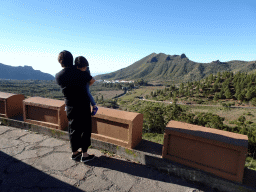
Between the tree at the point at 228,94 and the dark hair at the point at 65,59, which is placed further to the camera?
the tree at the point at 228,94

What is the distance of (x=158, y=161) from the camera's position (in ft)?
9.30

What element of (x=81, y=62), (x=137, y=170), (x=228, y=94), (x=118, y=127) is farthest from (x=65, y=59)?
(x=228, y=94)

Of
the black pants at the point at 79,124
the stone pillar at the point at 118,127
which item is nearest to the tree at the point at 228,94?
the stone pillar at the point at 118,127

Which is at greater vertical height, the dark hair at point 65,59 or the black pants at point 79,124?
the dark hair at point 65,59

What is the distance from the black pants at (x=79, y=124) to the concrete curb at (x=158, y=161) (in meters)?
0.62

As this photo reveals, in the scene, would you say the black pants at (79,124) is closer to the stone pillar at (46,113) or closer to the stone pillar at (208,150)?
the stone pillar at (46,113)

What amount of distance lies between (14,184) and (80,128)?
1164 mm

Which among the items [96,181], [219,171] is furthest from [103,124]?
[219,171]

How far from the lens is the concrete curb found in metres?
2.41

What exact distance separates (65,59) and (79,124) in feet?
3.68

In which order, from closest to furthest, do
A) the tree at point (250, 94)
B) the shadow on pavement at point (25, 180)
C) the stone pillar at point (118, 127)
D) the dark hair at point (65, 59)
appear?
the shadow on pavement at point (25, 180) → the dark hair at point (65, 59) → the stone pillar at point (118, 127) → the tree at point (250, 94)

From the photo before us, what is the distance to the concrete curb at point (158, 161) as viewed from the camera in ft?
7.92

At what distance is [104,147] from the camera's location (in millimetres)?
3363

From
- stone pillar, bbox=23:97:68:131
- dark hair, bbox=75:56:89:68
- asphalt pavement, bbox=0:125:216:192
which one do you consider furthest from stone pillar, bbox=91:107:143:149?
dark hair, bbox=75:56:89:68
